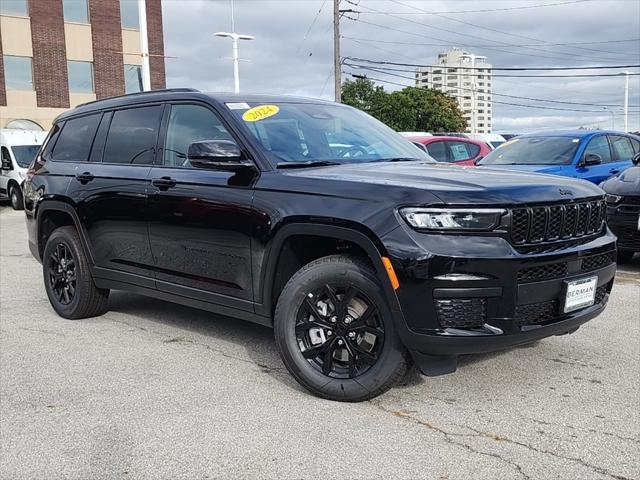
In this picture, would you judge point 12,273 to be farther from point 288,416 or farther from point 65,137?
point 288,416

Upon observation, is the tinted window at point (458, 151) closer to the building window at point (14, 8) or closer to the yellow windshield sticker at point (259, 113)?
the yellow windshield sticker at point (259, 113)

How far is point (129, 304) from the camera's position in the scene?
6.31 m

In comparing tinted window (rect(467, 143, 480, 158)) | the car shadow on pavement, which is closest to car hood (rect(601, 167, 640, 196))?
the car shadow on pavement

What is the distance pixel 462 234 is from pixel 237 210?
1443 millimetres

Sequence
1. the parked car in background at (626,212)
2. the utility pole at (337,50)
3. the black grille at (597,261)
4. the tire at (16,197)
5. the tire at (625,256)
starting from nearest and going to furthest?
the black grille at (597,261)
the parked car in background at (626,212)
the tire at (625,256)
the tire at (16,197)
the utility pole at (337,50)

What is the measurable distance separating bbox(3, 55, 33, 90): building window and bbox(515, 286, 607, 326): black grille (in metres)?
34.3

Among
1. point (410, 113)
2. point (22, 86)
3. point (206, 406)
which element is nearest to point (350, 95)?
point (410, 113)

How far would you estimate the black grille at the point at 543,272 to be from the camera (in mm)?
3311

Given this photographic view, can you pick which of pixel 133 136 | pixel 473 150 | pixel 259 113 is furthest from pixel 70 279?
pixel 473 150

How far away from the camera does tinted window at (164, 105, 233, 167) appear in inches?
175

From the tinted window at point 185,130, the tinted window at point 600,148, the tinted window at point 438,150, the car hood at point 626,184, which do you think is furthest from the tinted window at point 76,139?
the tinted window at point 438,150

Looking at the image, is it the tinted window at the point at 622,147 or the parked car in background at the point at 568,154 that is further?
the tinted window at the point at 622,147

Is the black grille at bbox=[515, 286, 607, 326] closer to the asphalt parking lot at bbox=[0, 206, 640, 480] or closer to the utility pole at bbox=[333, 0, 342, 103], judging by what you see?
the asphalt parking lot at bbox=[0, 206, 640, 480]

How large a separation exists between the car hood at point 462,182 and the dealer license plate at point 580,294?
46cm
